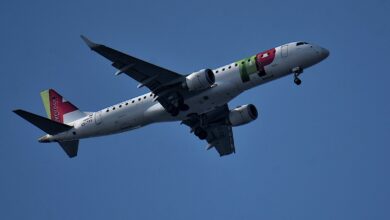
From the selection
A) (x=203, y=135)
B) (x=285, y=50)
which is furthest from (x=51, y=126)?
(x=285, y=50)

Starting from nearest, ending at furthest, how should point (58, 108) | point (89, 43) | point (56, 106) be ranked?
point (89, 43)
point (58, 108)
point (56, 106)

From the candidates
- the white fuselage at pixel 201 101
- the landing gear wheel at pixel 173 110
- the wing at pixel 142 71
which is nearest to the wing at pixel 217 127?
the landing gear wheel at pixel 173 110

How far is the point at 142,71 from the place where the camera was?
56094 mm

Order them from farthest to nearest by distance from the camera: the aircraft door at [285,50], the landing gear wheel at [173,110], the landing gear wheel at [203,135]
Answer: the landing gear wheel at [203,135], the landing gear wheel at [173,110], the aircraft door at [285,50]

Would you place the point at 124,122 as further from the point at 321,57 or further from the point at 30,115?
the point at 321,57

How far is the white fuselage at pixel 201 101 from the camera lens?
181ft

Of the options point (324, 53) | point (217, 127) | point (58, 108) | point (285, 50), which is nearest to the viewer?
point (324, 53)

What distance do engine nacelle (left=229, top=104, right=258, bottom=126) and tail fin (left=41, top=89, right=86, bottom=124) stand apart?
12854 mm

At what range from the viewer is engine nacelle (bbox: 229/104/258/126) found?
201 ft

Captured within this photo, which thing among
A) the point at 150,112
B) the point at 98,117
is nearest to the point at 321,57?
the point at 150,112

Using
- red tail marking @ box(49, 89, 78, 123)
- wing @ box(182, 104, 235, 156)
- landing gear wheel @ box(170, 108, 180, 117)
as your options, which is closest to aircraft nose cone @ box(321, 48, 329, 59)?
wing @ box(182, 104, 235, 156)

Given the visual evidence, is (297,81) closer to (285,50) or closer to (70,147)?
(285,50)

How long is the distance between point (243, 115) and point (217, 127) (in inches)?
158

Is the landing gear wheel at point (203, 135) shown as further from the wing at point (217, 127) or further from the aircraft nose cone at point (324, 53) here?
the aircraft nose cone at point (324, 53)
